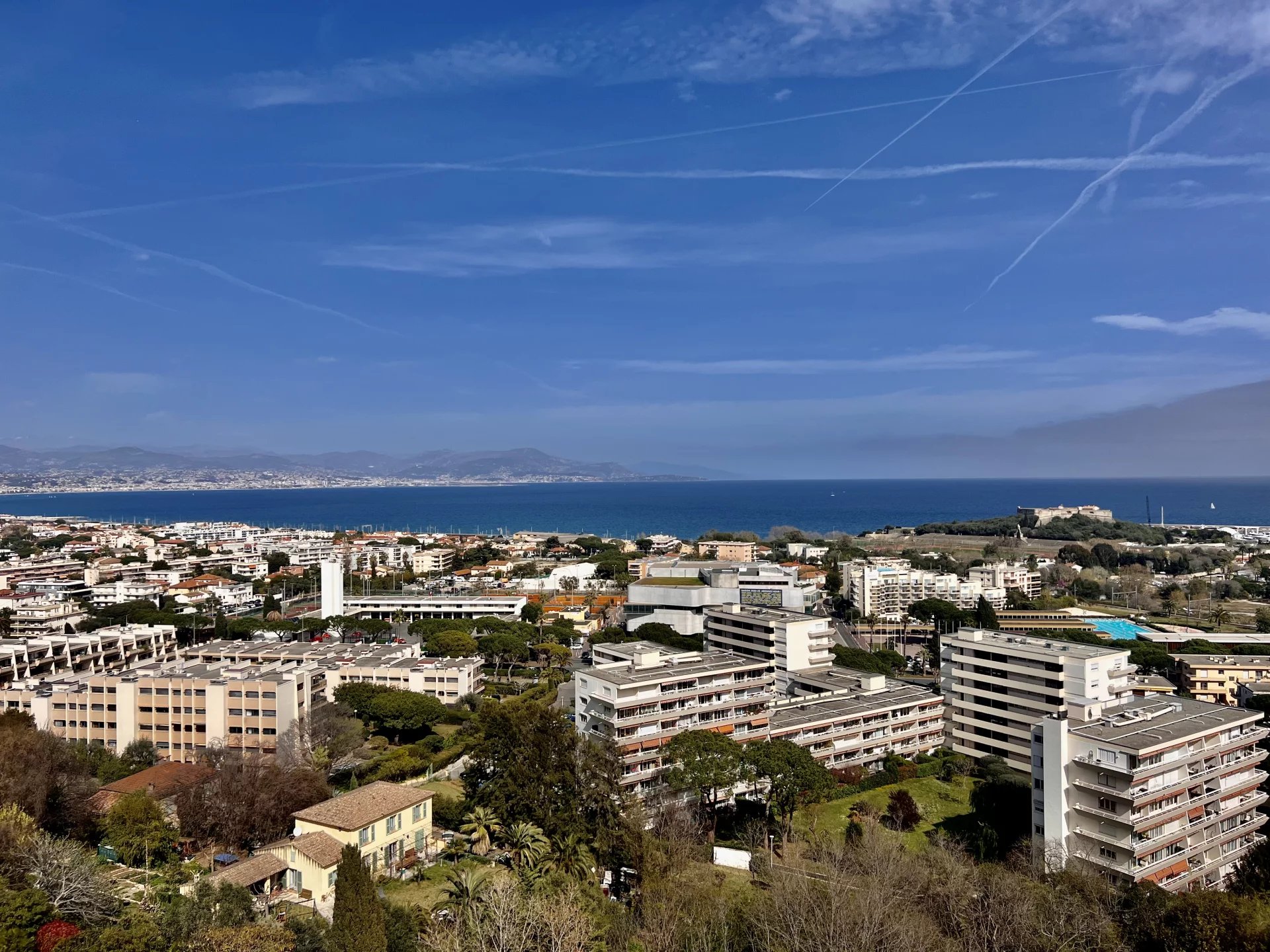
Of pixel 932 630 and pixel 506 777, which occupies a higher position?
pixel 506 777

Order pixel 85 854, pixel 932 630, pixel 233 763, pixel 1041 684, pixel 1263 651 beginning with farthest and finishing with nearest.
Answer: pixel 932 630 → pixel 1263 651 → pixel 1041 684 → pixel 233 763 → pixel 85 854

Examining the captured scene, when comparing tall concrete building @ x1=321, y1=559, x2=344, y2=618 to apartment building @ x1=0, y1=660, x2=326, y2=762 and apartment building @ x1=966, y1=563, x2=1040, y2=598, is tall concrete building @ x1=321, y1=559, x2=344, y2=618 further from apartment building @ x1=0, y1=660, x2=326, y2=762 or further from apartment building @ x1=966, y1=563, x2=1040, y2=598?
apartment building @ x1=966, y1=563, x2=1040, y2=598

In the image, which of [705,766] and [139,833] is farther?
[705,766]

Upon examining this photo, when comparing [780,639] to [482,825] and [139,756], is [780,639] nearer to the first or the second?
[482,825]

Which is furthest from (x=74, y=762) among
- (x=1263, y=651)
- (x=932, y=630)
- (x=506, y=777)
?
(x=1263, y=651)

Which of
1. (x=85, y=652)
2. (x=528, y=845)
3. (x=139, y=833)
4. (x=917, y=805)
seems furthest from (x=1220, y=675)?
(x=85, y=652)

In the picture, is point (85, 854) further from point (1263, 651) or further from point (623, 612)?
point (1263, 651)
